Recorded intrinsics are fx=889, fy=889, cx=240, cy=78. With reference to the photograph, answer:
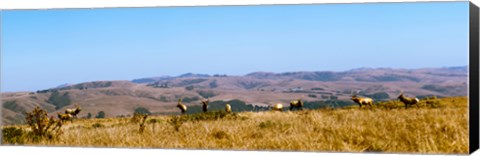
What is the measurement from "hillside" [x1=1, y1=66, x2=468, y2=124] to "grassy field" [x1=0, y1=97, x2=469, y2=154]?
423 mm

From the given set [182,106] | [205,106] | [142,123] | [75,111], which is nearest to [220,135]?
[142,123]

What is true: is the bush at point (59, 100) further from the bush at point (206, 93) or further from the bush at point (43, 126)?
the bush at point (206, 93)

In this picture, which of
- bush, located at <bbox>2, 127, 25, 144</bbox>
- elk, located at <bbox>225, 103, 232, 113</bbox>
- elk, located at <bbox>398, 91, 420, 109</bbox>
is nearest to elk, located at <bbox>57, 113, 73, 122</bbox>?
bush, located at <bbox>2, 127, 25, 144</bbox>

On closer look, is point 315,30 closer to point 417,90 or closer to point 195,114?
point 417,90

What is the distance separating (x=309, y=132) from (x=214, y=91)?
3819 millimetres

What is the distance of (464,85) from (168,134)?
477cm

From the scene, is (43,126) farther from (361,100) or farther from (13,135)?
(361,100)

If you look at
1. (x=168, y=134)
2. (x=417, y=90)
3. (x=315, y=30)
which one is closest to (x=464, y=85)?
(x=417, y=90)

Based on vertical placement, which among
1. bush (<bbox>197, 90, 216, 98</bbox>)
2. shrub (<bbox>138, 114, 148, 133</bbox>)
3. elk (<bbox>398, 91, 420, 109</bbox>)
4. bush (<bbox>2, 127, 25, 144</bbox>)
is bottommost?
bush (<bbox>2, 127, 25, 144</bbox>)

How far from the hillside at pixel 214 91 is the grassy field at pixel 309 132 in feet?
1.39

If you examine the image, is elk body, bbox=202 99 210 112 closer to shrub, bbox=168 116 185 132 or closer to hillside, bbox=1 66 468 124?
hillside, bbox=1 66 468 124

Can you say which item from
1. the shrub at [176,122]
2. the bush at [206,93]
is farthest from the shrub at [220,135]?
the bush at [206,93]

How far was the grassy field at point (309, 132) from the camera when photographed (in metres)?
12.4

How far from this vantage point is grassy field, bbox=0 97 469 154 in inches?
489
